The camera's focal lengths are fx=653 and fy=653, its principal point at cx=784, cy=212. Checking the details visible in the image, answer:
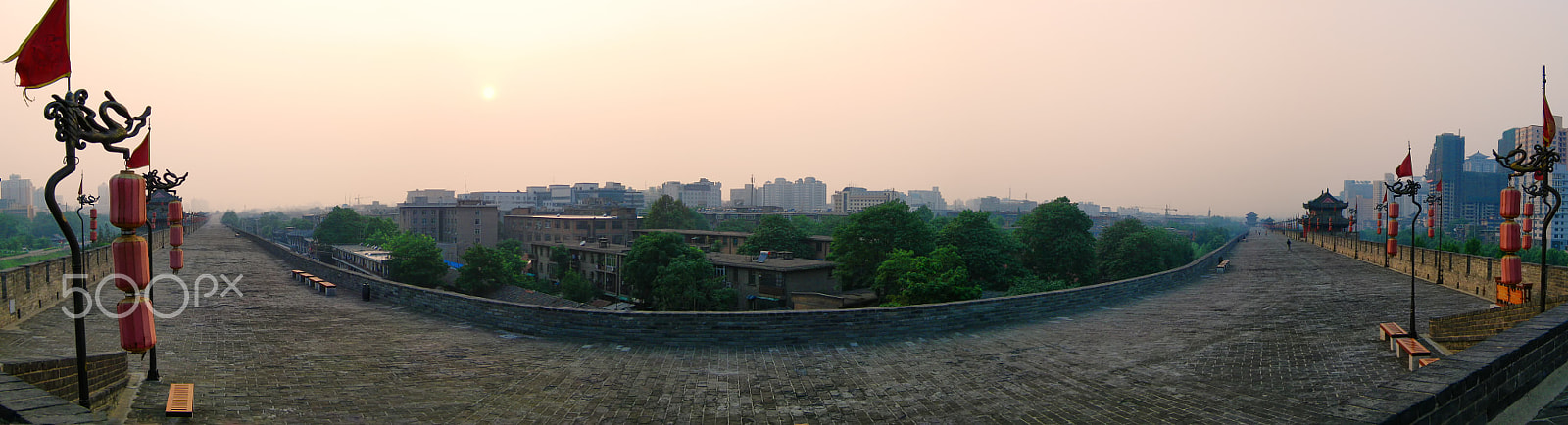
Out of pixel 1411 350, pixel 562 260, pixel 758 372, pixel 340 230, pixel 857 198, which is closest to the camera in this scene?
pixel 1411 350

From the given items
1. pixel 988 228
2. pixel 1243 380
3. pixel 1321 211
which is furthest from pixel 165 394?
pixel 1321 211

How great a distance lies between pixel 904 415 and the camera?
19.4 ft

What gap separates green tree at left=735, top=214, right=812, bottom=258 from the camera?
40031mm

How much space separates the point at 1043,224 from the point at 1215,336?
29.3 m

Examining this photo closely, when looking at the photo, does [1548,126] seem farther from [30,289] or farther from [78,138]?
[30,289]

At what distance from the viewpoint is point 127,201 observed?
4.89m

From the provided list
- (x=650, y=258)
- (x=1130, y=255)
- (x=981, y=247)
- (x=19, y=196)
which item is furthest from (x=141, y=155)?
(x=19, y=196)

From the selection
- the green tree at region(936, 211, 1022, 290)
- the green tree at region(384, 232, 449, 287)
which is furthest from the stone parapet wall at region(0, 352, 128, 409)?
the green tree at region(936, 211, 1022, 290)

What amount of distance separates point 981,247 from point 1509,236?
24591 mm

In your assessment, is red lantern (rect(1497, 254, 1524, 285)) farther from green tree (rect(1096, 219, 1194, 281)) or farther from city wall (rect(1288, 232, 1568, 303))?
green tree (rect(1096, 219, 1194, 281))

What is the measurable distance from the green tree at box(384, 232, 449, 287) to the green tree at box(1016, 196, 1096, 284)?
31.9 meters

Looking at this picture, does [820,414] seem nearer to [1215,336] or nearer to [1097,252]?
[1215,336]

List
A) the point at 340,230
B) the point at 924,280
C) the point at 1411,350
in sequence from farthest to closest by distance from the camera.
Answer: the point at 340,230 < the point at 924,280 < the point at 1411,350

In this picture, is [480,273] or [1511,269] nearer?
[1511,269]
